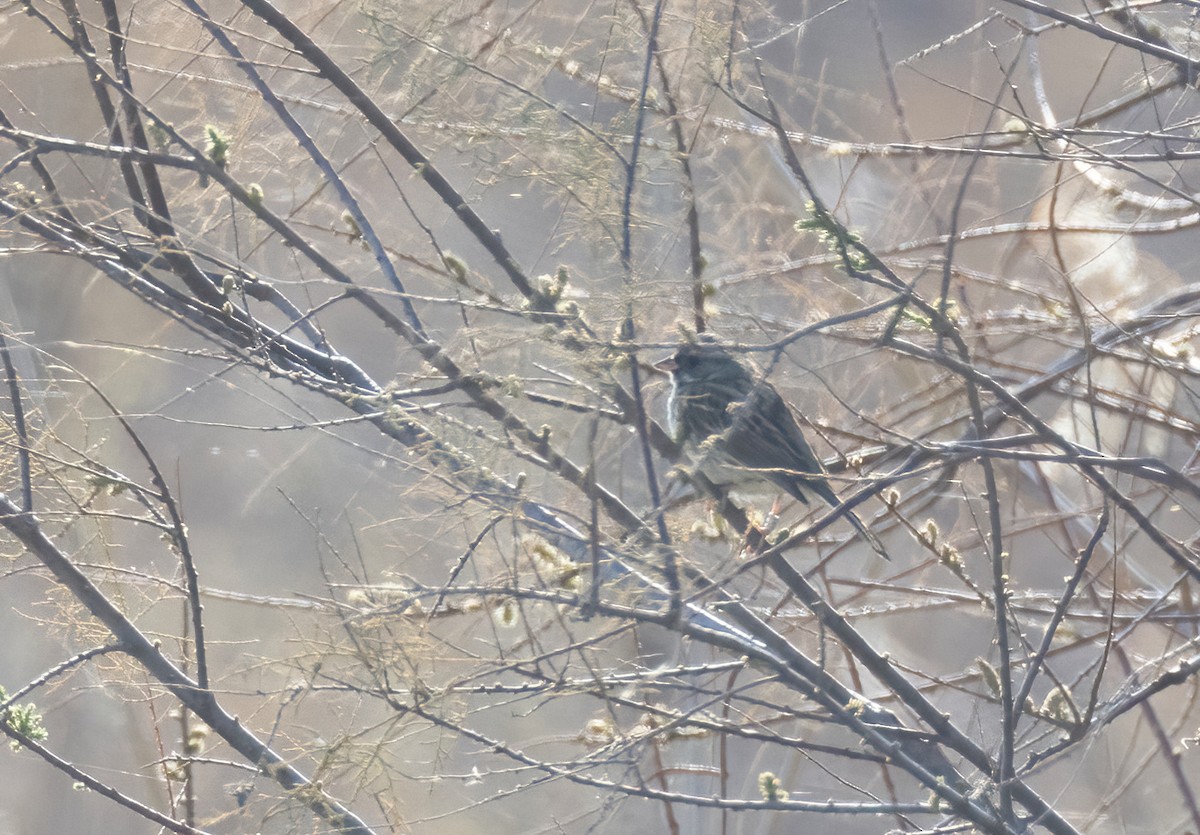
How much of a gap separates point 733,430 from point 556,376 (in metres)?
0.39

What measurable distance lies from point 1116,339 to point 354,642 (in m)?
1.56

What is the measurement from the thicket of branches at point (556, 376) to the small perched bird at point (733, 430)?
0.10 m

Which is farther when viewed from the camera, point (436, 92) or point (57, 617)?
point (57, 617)

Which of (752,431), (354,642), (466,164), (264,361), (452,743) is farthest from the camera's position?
(752,431)

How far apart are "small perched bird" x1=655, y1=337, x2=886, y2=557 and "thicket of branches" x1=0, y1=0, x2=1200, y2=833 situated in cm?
10

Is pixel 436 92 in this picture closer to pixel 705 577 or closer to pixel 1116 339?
pixel 705 577

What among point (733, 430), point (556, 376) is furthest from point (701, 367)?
point (556, 376)

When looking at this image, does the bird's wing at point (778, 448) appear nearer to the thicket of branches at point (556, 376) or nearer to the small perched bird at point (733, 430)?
the small perched bird at point (733, 430)

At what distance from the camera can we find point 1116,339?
227 cm

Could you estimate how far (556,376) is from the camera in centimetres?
237

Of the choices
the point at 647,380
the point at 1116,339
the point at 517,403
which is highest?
the point at 647,380

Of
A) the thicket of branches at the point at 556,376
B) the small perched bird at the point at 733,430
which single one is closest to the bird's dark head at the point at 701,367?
the small perched bird at the point at 733,430

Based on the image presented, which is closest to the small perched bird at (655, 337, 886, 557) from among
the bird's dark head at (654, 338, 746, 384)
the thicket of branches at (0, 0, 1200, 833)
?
the bird's dark head at (654, 338, 746, 384)

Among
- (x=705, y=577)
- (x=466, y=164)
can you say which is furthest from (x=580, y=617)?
(x=466, y=164)
